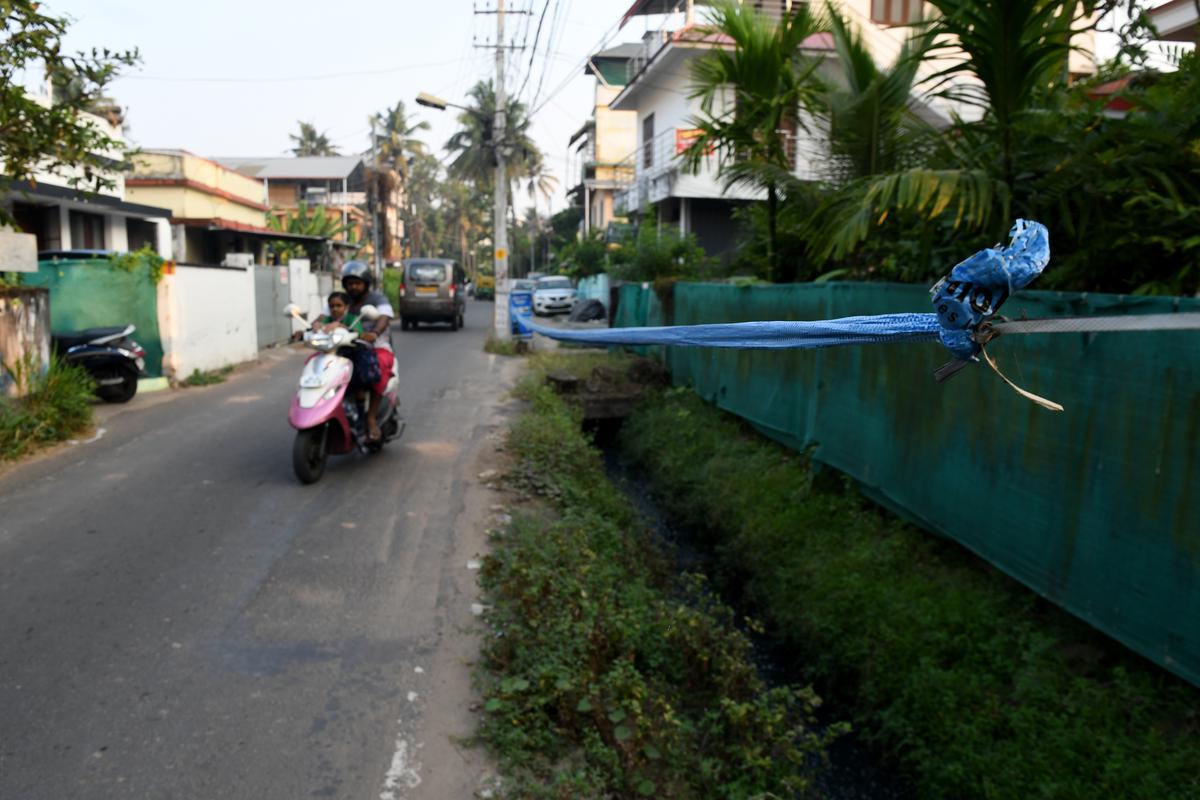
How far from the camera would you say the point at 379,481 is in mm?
8031

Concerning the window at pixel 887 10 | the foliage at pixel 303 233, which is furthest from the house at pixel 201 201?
the window at pixel 887 10

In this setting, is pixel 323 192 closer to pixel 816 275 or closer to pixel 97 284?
pixel 97 284

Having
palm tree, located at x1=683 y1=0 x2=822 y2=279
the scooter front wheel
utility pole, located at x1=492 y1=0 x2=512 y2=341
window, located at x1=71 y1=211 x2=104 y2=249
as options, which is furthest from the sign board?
utility pole, located at x1=492 y1=0 x2=512 y2=341

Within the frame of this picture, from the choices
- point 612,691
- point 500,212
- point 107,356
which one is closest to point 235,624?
point 612,691

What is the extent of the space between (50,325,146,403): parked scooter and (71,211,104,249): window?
853 cm

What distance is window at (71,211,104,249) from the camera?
1900 cm

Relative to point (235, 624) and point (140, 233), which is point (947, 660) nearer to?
point (235, 624)

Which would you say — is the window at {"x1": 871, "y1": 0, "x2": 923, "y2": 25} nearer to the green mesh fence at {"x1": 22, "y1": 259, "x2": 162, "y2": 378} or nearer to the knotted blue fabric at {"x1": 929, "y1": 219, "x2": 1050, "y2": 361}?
the green mesh fence at {"x1": 22, "y1": 259, "x2": 162, "y2": 378}

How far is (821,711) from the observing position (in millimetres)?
5887

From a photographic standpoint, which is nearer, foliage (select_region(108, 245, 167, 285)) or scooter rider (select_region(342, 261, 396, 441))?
scooter rider (select_region(342, 261, 396, 441))

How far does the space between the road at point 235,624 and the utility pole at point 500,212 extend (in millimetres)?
13321

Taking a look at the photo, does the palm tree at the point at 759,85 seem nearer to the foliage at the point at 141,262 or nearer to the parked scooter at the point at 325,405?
the parked scooter at the point at 325,405

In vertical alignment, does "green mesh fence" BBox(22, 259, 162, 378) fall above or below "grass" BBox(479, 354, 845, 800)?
above

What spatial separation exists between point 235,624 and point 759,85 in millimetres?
7239
